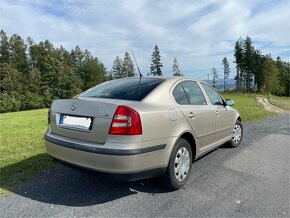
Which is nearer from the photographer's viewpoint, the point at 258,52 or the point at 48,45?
the point at 258,52

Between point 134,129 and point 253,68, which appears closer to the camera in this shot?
point 134,129

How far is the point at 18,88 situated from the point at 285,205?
6270 cm

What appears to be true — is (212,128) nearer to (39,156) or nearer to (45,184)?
(45,184)

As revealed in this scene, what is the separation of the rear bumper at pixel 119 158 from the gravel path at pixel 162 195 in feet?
1.42

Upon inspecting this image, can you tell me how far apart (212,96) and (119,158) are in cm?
284

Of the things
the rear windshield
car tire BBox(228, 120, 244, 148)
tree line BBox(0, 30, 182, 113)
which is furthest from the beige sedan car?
tree line BBox(0, 30, 182, 113)

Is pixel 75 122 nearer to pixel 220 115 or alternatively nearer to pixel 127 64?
pixel 220 115

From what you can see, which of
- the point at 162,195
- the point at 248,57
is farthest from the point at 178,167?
the point at 248,57

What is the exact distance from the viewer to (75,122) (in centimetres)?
373

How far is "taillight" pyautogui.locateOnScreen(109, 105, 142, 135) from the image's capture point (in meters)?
3.39

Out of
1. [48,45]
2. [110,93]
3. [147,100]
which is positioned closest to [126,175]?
[147,100]

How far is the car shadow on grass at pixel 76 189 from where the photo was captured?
3.71 metres

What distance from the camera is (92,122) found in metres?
3.55

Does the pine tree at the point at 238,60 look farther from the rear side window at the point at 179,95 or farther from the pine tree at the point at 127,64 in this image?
the rear side window at the point at 179,95
